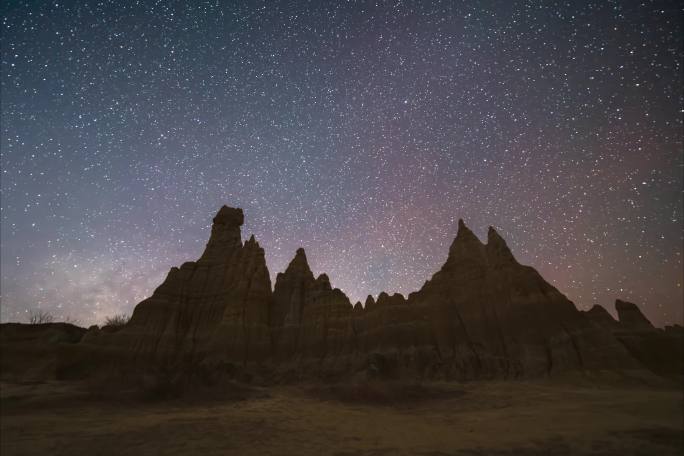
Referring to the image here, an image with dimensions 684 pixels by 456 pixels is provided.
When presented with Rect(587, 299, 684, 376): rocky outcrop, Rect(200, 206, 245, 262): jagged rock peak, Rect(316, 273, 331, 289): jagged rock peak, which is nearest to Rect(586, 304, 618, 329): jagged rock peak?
Rect(587, 299, 684, 376): rocky outcrop

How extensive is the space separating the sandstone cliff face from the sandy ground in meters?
23.8

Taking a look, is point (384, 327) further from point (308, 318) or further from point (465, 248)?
point (465, 248)

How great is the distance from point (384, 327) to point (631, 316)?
30198mm

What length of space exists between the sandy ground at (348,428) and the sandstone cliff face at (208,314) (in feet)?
78.1

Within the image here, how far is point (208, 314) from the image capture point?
51906mm

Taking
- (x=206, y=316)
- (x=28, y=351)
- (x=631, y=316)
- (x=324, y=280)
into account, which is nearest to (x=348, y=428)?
(x=324, y=280)

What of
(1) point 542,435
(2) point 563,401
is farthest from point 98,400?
(2) point 563,401

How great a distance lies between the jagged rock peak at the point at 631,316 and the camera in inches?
1603

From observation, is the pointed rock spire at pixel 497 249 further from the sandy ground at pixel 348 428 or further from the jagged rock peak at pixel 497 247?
the sandy ground at pixel 348 428

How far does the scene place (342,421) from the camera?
1652 centimetres

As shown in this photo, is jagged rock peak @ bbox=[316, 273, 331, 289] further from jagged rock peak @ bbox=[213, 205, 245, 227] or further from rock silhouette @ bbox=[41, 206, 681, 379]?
jagged rock peak @ bbox=[213, 205, 245, 227]

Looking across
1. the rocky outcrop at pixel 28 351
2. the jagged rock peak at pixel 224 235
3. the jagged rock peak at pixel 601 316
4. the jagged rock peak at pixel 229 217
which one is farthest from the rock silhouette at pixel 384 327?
the jagged rock peak at pixel 229 217

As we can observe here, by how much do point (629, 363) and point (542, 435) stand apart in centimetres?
2631

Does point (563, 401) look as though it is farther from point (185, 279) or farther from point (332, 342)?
point (185, 279)
